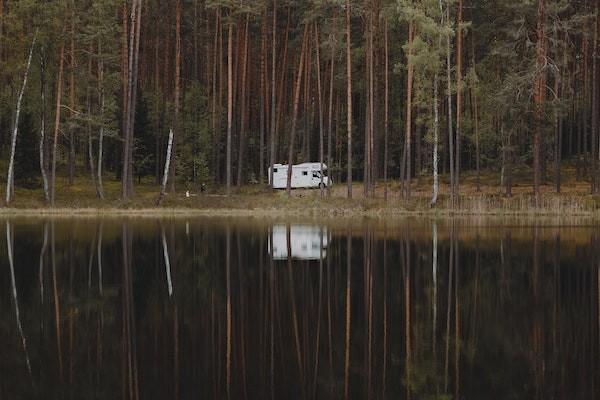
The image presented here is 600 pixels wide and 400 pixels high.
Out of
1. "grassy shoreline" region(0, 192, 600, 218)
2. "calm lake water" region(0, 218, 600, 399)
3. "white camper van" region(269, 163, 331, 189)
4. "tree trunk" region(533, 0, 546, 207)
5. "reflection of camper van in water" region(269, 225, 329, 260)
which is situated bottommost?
"calm lake water" region(0, 218, 600, 399)

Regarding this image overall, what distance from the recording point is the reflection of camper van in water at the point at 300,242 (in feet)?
81.8

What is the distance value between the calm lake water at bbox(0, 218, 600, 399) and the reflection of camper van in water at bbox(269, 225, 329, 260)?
29 centimetres

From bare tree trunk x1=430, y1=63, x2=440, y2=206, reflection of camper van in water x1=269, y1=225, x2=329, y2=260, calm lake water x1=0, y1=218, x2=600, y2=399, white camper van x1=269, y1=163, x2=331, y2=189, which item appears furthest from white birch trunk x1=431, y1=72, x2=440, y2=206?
white camper van x1=269, y1=163, x2=331, y2=189

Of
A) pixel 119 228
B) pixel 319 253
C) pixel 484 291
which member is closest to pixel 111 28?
pixel 119 228

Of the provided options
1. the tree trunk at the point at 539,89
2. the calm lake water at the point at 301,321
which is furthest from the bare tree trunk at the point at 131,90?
the tree trunk at the point at 539,89

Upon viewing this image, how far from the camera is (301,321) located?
45.7 ft

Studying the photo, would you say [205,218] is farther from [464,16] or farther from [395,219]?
[464,16]

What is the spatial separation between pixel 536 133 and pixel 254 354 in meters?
38.1

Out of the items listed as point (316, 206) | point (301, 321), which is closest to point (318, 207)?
point (316, 206)

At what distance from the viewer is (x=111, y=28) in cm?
5088

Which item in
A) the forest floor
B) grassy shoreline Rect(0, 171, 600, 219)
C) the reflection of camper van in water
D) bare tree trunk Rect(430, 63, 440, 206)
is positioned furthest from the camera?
bare tree trunk Rect(430, 63, 440, 206)

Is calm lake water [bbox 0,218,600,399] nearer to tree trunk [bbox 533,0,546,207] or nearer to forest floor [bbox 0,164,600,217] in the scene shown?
forest floor [bbox 0,164,600,217]

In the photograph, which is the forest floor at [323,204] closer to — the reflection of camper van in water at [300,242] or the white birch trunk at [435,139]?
the white birch trunk at [435,139]

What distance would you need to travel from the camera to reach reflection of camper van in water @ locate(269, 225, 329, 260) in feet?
81.8
